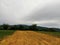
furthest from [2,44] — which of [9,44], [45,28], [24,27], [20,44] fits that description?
[24,27]

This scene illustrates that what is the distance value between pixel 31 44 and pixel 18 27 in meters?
47.5

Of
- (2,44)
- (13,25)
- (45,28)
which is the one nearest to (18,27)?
(13,25)

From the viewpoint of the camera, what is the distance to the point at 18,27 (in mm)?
67375

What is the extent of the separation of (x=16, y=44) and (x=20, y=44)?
47cm

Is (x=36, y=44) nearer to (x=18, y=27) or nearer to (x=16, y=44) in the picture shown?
(x=16, y=44)

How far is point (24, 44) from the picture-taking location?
795 inches

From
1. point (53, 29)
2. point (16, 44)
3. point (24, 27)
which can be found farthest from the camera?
point (24, 27)

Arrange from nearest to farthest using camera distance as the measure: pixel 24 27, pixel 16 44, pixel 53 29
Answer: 1. pixel 16 44
2. pixel 53 29
3. pixel 24 27

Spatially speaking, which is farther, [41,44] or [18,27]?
[18,27]

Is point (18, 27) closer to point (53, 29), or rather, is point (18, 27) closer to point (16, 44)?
point (53, 29)

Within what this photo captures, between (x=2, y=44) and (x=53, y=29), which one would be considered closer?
(x=2, y=44)

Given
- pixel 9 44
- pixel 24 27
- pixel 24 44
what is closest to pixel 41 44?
pixel 24 44

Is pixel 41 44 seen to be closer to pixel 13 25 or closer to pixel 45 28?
pixel 45 28

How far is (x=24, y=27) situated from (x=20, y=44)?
4600cm
